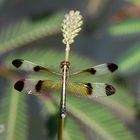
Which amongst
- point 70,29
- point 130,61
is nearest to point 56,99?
point 130,61

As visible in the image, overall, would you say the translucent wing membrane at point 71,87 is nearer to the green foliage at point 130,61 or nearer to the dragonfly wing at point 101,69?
the dragonfly wing at point 101,69

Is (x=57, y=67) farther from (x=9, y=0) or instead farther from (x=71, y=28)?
(x=9, y=0)

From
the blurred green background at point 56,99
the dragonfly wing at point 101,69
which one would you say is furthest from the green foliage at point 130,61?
the dragonfly wing at point 101,69

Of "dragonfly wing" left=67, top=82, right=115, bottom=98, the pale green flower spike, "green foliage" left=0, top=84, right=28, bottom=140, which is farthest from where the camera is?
"green foliage" left=0, top=84, right=28, bottom=140

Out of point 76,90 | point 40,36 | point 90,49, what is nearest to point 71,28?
point 76,90

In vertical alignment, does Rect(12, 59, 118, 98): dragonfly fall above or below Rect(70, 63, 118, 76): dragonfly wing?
below

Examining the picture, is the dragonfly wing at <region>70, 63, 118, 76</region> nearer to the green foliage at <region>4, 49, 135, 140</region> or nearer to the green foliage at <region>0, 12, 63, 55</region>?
the green foliage at <region>4, 49, 135, 140</region>

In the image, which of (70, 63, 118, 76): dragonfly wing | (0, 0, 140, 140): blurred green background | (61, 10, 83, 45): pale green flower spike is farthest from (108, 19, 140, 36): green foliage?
(61, 10, 83, 45): pale green flower spike

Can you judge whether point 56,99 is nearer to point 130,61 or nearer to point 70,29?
point 130,61
